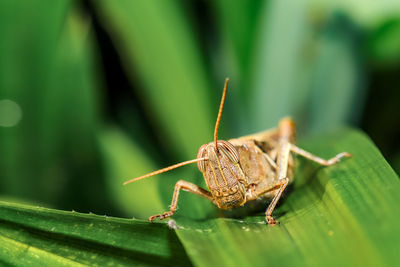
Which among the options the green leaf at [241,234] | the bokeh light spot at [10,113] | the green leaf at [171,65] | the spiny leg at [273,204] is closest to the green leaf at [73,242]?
the green leaf at [241,234]

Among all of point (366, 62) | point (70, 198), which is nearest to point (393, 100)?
point (366, 62)

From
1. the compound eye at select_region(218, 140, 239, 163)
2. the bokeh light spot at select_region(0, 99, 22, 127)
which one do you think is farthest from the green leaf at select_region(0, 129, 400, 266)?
the bokeh light spot at select_region(0, 99, 22, 127)

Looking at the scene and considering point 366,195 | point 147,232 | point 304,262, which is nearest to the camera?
point 304,262

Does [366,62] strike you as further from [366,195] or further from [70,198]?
[70,198]

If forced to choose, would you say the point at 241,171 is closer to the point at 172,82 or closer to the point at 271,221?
the point at 271,221

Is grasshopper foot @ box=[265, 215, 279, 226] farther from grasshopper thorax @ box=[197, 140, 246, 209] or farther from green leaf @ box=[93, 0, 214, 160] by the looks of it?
green leaf @ box=[93, 0, 214, 160]

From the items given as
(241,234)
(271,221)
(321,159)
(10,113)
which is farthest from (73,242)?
(10,113)
